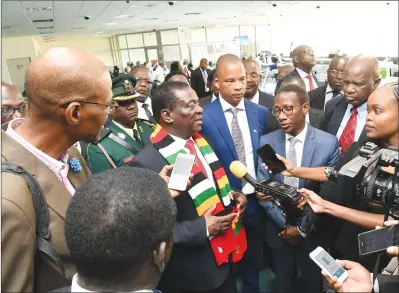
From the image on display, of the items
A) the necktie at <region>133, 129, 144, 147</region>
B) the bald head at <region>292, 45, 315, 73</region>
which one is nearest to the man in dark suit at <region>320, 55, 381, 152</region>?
the necktie at <region>133, 129, 144, 147</region>

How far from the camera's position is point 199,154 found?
68.2 inches

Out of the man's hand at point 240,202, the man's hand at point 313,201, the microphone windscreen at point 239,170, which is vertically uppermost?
the microphone windscreen at point 239,170

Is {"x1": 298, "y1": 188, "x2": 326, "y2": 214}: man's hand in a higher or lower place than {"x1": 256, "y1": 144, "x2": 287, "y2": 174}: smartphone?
lower

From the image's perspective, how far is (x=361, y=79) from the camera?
226cm

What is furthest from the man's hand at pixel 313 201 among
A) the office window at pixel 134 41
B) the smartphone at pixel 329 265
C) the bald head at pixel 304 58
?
the office window at pixel 134 41

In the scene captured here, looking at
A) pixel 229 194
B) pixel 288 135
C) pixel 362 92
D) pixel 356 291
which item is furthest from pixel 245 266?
pixel 362 92

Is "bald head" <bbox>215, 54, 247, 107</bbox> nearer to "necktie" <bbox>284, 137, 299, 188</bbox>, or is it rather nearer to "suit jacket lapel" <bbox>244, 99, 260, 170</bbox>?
"suit jacket lapel" <bbox>244, 99, 260, 170</bbox>

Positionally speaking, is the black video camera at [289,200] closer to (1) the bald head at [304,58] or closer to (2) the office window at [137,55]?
(1) the bald head at [304,58]

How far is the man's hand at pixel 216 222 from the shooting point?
1.49 meters

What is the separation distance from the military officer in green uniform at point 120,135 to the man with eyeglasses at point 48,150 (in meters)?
0.83

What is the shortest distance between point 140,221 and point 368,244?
0.90 m

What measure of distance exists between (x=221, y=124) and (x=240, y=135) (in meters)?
0.16

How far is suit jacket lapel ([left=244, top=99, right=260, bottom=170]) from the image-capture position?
87.4 inches

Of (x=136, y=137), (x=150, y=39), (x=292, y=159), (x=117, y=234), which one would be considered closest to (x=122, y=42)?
(x=150, y=39)
